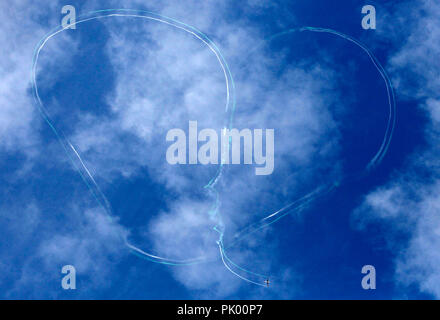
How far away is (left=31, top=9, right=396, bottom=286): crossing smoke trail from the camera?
2542 centimetres

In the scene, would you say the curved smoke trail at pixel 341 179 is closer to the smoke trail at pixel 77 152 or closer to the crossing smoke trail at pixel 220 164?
the crossing smoke trail at pixel 220 164

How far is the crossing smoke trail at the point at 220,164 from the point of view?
2542 cm

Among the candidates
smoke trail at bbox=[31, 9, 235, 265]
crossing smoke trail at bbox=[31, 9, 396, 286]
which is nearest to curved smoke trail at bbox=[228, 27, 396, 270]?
crossing smoke trail at bbox=[31, 9, 396, 286]

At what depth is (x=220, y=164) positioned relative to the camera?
2592 cm

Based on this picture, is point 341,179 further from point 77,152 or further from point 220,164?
point 77,152

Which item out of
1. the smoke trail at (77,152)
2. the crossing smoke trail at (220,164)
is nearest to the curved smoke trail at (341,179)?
the crossing smoke trail at (220,164)

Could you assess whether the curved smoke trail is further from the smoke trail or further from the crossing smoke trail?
the smoke trail

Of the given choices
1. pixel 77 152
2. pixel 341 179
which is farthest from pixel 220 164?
pixel 77 152

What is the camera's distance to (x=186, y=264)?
25375 mm
